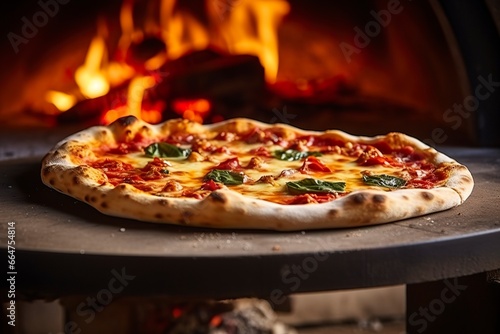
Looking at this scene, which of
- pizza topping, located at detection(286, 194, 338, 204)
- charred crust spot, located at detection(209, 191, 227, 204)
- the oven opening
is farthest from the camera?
the oven opening

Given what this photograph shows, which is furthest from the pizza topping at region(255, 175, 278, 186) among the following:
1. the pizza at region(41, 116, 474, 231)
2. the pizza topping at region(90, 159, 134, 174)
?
the pizza topping at region(90, 159, 134, 174)

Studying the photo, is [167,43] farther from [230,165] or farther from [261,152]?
[230,165]

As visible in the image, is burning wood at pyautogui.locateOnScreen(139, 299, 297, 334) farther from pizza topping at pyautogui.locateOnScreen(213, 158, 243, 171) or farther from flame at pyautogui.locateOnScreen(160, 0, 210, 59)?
flame at pyautogui.locateOnScreen(160, 0, 210, 59)

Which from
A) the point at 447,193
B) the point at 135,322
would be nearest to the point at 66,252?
the point at 447,193

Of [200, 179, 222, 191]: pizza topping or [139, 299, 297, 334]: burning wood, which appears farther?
[139, 299, 297, 334]: burning wood

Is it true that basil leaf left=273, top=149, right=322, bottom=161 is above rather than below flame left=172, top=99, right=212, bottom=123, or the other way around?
above

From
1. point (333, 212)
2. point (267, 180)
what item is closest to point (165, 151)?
point (267, 180)
